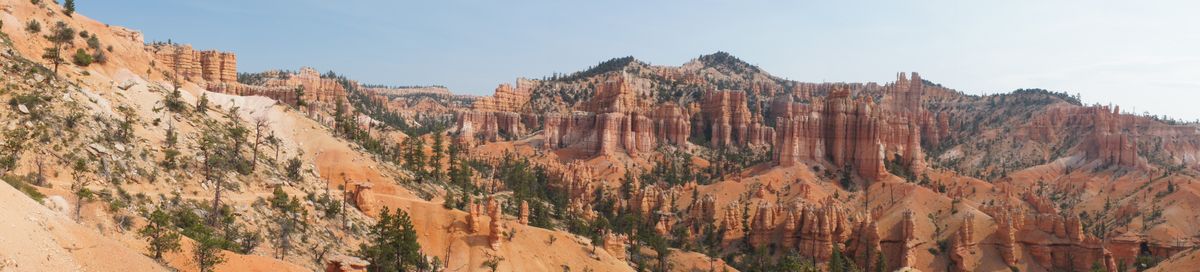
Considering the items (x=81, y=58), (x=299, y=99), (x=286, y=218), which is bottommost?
(x=286, y=218)

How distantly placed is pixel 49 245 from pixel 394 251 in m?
19.6

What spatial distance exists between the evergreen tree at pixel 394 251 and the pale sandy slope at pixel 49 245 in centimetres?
1413

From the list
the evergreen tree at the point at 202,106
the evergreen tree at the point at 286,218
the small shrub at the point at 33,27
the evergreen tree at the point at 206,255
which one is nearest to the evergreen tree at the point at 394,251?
the evergreen tree at the point at 286,218

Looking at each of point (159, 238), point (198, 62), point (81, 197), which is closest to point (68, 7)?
point (198, 62)

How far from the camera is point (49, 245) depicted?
20.3m

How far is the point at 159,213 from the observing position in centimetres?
2722

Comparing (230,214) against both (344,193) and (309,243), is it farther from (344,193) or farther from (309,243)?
(344,193)

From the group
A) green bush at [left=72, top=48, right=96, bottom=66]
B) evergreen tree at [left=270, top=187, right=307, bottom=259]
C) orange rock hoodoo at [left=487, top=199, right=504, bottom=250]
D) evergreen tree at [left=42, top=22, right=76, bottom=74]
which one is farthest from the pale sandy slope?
green bush at [left=72, top=48, right=96, bottom=66]

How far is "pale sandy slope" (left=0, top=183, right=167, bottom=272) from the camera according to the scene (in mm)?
18953

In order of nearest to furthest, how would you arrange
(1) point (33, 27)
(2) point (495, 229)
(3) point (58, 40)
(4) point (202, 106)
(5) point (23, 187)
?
(5) point (23, 187) < (3) point (58, 40) < (1) point (33, 27) < (2) point (495, 229) < (4) point (202, 106)

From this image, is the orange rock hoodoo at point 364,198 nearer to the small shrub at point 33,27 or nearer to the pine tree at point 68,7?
the small shrub at point 33,27

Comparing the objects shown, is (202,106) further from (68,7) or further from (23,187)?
(23,187)

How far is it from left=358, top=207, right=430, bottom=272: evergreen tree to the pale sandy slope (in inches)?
556

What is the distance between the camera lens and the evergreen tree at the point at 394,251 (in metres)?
37.9
